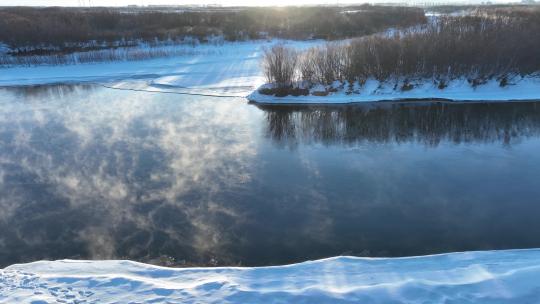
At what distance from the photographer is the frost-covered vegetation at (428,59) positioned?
24.5 m

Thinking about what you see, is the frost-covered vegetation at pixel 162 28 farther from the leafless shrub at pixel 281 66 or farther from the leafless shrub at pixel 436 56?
the leafless shrub at pixel 436 56

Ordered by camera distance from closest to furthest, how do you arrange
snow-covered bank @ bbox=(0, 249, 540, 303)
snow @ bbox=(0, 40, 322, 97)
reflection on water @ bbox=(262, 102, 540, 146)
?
snow-covered bank @ bbox=(0, 249, 540, 303) < reflection on water @ bbox=(262, 102, 540, 146) < snow @ bbox=(0, 40, 322, 97)

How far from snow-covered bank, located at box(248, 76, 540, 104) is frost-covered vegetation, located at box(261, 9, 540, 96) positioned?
10.2 inches

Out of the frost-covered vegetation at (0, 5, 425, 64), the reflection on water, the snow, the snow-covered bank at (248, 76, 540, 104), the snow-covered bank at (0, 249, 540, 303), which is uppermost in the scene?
the frost-covered vegetation at (0, 5, 425, 64)

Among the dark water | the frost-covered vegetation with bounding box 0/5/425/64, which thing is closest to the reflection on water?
the dark water

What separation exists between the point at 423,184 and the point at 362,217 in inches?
126

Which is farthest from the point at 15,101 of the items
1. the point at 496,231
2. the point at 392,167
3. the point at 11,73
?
the point at 496,231

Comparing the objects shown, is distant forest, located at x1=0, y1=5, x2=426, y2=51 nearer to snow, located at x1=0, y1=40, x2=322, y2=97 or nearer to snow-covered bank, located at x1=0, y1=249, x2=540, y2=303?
snow, located at x1=0, y1=40, x2=322, y2=97

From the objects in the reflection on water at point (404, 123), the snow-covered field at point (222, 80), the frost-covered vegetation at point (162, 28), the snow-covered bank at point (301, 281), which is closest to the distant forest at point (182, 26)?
the frost-covered vegetation at point (162, 28)

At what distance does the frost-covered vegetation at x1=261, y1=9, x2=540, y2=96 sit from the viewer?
24.5 m

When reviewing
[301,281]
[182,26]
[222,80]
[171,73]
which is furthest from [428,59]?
[182,26]

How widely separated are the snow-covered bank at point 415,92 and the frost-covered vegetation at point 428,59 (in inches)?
10.2

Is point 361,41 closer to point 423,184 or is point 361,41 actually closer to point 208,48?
point 423,184

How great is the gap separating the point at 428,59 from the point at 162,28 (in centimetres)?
3447
